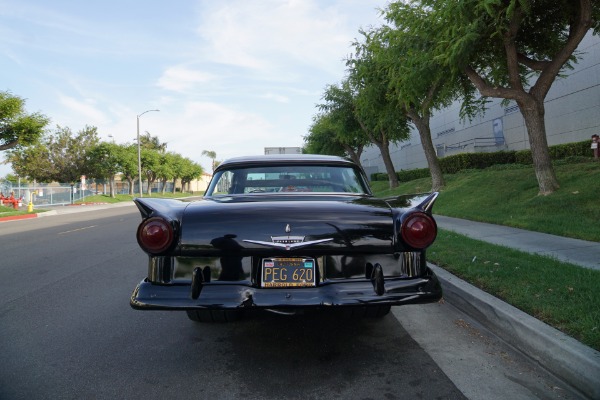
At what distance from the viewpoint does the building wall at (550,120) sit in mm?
17766

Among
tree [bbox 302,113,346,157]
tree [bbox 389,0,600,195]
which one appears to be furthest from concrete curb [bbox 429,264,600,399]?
tree [bbox 302,113,346,157]

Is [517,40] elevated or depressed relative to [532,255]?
elevated

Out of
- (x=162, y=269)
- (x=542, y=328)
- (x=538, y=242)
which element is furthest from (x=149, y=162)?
(x=542, y=328)

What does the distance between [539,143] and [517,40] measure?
Result: 3.48 meters

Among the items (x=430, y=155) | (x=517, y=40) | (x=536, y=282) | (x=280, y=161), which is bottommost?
(x=536, y=282)

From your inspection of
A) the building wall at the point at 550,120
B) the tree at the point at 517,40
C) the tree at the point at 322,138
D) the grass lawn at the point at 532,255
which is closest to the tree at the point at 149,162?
the tree at the point at 322,138

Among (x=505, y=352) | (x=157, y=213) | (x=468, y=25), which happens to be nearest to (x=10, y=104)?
(x=468, y=25)

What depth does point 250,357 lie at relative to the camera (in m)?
3.25

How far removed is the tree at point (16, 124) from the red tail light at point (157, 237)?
23.7 m

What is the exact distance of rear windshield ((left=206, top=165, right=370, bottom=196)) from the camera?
422 cm

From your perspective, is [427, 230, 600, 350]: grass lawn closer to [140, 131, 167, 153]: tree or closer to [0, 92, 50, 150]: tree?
A: [0, 92, 50, 150]: tree

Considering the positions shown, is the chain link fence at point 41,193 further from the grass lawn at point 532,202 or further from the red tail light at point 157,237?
the red tail light at point 157,237

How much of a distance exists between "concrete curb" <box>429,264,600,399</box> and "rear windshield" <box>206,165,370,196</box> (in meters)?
1.51

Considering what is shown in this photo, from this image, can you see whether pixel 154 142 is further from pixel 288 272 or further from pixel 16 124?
pixel 288 272
